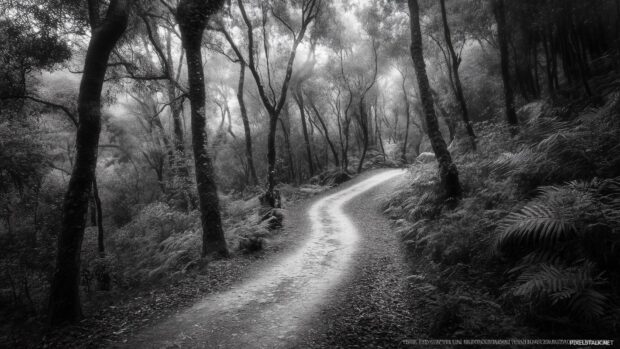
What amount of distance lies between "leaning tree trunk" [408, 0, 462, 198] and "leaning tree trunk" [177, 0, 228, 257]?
6.41 m

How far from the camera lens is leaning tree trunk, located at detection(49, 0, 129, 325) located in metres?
5.55

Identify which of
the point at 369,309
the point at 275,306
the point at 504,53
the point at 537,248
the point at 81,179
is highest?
the point at 504,53

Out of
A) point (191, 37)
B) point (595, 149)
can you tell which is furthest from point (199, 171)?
point (595, 149)

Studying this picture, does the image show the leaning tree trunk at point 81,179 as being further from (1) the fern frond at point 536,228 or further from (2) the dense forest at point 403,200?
(1) the fern frond at point 536,228

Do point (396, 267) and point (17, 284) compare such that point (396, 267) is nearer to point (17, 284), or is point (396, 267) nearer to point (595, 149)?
point (595, 149)

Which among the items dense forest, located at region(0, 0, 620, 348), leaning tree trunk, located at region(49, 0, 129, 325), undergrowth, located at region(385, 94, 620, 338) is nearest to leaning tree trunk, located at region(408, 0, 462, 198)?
dense forest, located at region(0, 0, 620, 348)

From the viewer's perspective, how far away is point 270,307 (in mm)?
5441

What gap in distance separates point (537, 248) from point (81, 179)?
8593mm

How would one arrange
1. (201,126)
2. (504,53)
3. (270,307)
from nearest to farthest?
(270,307) < (201,126) < (504,53)

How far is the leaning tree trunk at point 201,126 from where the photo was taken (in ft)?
27.4

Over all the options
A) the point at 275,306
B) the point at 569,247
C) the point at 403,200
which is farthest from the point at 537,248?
the point at 403,200

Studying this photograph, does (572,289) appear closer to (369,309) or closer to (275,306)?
(369,309)

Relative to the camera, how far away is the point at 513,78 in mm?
16578

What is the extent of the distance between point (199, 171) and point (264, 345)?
18.7 feet
